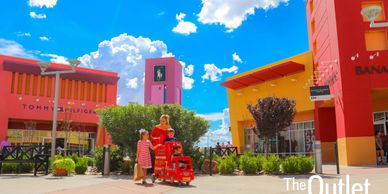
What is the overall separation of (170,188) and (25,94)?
30.7 metres

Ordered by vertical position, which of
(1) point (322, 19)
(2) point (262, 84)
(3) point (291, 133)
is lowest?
(3) point (291, 133)

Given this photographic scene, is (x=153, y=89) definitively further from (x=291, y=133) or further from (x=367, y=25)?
(x=367, y=25)

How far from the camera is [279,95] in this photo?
95.4 feet

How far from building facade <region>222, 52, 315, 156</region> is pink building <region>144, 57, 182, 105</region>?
139 feet

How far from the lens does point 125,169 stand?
1519 cm

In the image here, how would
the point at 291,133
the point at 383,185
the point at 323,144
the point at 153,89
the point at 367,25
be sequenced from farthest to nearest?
1. the point at 153,89
2. the point at 291,133
3. the point at 323,144
4. the point at 367,25
5. the point at 383,185

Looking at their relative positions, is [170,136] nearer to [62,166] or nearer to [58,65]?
[62,166]

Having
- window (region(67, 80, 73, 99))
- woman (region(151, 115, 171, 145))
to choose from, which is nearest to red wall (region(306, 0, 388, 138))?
woman (region(151, 115, 171, 145))

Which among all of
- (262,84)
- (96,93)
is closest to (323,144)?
(262,84)

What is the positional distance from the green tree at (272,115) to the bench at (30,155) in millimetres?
11163

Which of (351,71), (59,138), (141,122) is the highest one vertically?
(351,71)

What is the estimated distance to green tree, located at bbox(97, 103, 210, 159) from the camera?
1569cm

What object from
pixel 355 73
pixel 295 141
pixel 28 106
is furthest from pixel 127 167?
pixel 28 106

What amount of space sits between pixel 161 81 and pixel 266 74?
49.1 m
